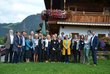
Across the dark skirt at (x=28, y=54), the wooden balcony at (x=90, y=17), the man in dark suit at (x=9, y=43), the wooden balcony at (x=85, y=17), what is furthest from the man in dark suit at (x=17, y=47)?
the wooden balcony at (x=90, y=17)

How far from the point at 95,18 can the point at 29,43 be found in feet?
41.8

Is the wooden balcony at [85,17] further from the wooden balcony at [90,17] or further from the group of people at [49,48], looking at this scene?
the group of people at [49,48]

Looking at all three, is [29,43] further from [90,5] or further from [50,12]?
[90,5]

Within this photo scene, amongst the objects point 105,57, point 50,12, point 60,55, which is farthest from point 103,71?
point 50,12

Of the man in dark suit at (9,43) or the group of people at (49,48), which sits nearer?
the man in dark suit at (9,43)

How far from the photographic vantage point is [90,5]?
1619 inches

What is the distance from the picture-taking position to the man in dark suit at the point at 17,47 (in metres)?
24.4

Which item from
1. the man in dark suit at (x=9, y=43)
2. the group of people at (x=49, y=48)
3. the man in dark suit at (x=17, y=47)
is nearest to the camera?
the man in dark suit at (x=17, y=47)

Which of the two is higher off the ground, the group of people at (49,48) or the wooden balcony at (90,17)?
the wooden balcony at (90,17)

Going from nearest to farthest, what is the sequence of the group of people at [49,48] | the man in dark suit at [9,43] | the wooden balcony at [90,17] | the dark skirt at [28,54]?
the man in dark suit at [9,43] < the group of people at [49,48] < the dark skirt at [28,54] < the wooden balcony at [90,17]

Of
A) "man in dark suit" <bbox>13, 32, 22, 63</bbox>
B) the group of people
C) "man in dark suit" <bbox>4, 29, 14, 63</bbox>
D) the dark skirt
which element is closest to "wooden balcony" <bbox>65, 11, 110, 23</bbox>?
the group of people

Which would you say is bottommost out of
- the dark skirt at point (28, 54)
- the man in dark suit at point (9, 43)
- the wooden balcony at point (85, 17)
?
the dark skirt at point (28, 54)

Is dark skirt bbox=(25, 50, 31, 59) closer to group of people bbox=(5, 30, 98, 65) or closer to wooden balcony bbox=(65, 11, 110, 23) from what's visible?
group of people bbox=(5, 30, 98, 65)

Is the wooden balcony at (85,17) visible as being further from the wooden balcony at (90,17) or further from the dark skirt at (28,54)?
the dark skirt at (28,54)
